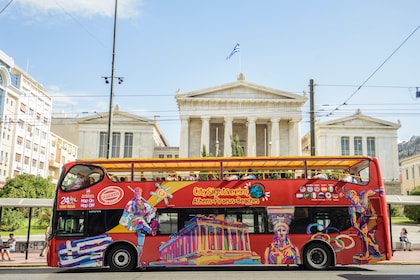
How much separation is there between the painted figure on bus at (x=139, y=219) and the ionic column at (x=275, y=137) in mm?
45186

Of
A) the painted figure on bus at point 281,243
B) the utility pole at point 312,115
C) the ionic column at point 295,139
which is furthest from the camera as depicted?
the ionic column at point 295,139

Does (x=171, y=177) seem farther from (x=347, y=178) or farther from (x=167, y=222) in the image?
(x=347, y=178)

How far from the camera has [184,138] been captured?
190 feet

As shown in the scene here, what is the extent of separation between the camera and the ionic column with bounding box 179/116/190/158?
57.7 metres

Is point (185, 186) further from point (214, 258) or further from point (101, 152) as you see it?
point (101, 152)

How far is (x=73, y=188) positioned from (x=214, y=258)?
210 inches

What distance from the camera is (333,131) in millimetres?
61969

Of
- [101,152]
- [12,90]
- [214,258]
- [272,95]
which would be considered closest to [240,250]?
[214,258]

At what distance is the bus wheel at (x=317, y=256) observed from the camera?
A: 13.4 metres

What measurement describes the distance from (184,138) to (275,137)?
43.2 ft

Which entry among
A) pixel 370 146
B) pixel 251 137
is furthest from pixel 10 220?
pixel 370 146

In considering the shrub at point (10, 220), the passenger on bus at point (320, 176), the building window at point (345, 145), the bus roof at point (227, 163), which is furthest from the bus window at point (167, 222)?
the building window at point (345, 145)

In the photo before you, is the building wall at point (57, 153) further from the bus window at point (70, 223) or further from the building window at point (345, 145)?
the bus window at point (70, 223)

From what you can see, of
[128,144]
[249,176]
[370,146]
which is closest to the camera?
[249,176]
